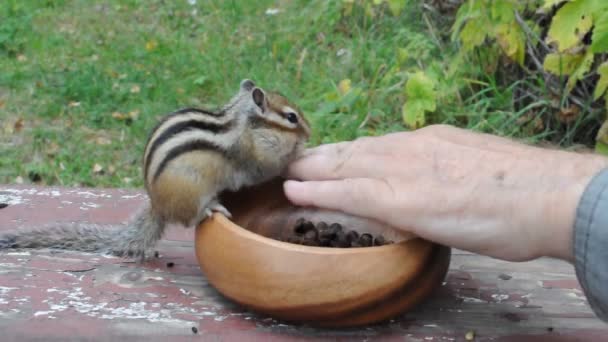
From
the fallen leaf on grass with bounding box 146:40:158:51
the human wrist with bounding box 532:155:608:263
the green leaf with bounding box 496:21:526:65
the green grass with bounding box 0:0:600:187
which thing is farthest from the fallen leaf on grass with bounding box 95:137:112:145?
the human wrist with bounding box 532:155:608:263

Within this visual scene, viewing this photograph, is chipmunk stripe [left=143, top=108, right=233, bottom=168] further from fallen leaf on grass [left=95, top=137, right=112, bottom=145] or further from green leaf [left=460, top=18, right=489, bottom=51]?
fallen leaf on grass [left=95, top=137, right=112, bottom=145]

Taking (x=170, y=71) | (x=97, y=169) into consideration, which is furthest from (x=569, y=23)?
(x=170, y=71)

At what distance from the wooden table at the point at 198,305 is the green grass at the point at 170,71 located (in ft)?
5.13

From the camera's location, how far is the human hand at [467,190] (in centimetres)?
111

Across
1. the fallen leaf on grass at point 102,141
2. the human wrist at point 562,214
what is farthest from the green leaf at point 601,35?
the fallen leaf on grass at point 102,141

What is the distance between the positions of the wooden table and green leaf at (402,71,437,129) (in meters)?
1.47

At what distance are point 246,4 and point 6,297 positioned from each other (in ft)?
11.9

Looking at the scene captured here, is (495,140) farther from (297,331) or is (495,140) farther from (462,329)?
(297,331)

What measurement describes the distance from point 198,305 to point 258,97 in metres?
0.57

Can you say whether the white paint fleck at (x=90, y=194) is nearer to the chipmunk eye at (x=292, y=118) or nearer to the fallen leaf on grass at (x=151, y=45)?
the chipmunk eye at (x=292, y=118)

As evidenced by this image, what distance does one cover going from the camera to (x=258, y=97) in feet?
5.80

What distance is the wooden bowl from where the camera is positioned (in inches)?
46.9

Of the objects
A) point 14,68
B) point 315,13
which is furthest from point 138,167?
point 315,13

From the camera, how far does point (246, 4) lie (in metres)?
4.79
